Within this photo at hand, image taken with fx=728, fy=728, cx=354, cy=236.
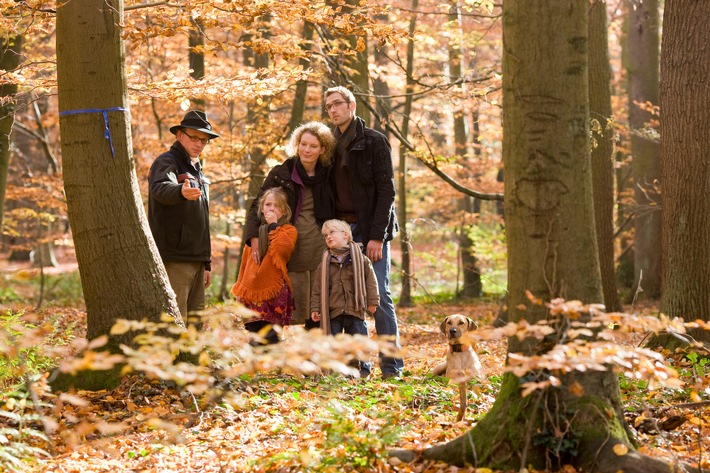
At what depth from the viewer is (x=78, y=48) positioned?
5.34 metres

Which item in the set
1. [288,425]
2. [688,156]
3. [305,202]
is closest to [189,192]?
[305,202]

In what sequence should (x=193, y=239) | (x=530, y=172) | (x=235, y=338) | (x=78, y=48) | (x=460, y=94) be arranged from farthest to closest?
(x=460, y=94) → (x=193, y=239) → (x=78, y=48) → (x=530, y=172) → (x=235, y=338)

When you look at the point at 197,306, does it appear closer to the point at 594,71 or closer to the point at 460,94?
the point at 460,94

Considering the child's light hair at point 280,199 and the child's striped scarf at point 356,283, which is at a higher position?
the child's light hair at point 280,199

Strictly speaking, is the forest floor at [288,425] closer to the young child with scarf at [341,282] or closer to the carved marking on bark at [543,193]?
the young child with scarf at [341,282]

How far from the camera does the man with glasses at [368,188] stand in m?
6.12

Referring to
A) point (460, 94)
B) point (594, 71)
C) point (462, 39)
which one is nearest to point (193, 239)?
point (460, 94)

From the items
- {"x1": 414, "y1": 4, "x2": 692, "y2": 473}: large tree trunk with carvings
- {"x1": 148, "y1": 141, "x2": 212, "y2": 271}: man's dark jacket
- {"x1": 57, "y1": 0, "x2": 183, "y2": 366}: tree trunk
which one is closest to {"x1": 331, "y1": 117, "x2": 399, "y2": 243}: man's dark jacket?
{"x1": 148, "y1": 141, "x2": 212, "y2": 271}: man's dark jacket

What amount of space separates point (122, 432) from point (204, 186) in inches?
103

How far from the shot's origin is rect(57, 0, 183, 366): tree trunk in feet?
17.6

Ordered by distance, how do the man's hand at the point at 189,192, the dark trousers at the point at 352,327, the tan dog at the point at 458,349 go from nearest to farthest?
the tan dog at the point at 458,349 < the man's hand at the point at 189,192 < the dark trousers at the point at 352,327

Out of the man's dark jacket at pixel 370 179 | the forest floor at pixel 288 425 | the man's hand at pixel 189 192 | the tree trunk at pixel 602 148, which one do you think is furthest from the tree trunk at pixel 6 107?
the tree trunk at pixel 602 148

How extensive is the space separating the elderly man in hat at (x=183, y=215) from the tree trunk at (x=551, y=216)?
3.27 meters

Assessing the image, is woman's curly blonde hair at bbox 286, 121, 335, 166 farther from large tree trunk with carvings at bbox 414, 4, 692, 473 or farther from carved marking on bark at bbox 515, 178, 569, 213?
carved marking on bark at bbox 515, 178, 569, 213
